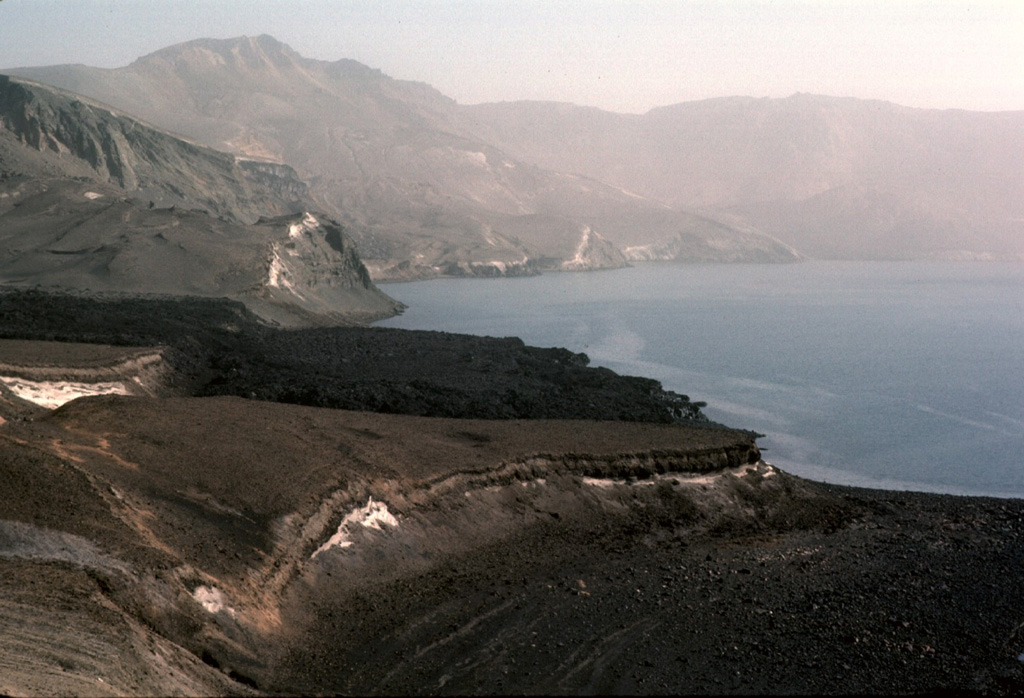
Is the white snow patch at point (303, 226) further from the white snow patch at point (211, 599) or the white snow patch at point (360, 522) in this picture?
the white snow patch at point (211, 599)

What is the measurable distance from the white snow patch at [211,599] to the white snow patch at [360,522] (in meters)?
2.91

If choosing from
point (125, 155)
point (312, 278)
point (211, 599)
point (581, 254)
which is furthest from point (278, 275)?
point (581, 254)

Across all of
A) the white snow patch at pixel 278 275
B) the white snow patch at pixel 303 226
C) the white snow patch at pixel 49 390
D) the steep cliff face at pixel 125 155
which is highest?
the steep cliff face at pixel 125 155

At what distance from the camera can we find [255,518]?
62.4 ft

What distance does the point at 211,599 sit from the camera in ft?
52.9

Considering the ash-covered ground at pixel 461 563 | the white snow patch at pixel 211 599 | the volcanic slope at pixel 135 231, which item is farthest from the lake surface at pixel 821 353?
the white snow patch at pixel 211 599

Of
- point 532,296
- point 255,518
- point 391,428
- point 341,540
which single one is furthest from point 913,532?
point 532,296

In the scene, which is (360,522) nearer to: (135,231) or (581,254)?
(135,231)

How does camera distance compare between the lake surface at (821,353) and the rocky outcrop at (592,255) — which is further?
the rocky outcrop at (592,255)

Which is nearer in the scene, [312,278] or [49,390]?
[49,390]

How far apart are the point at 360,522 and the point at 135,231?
5836cm

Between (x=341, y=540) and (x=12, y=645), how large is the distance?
7972mm

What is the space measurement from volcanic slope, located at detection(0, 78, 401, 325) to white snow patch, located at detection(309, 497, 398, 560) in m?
44.7

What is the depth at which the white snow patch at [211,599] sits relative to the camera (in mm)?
15961
